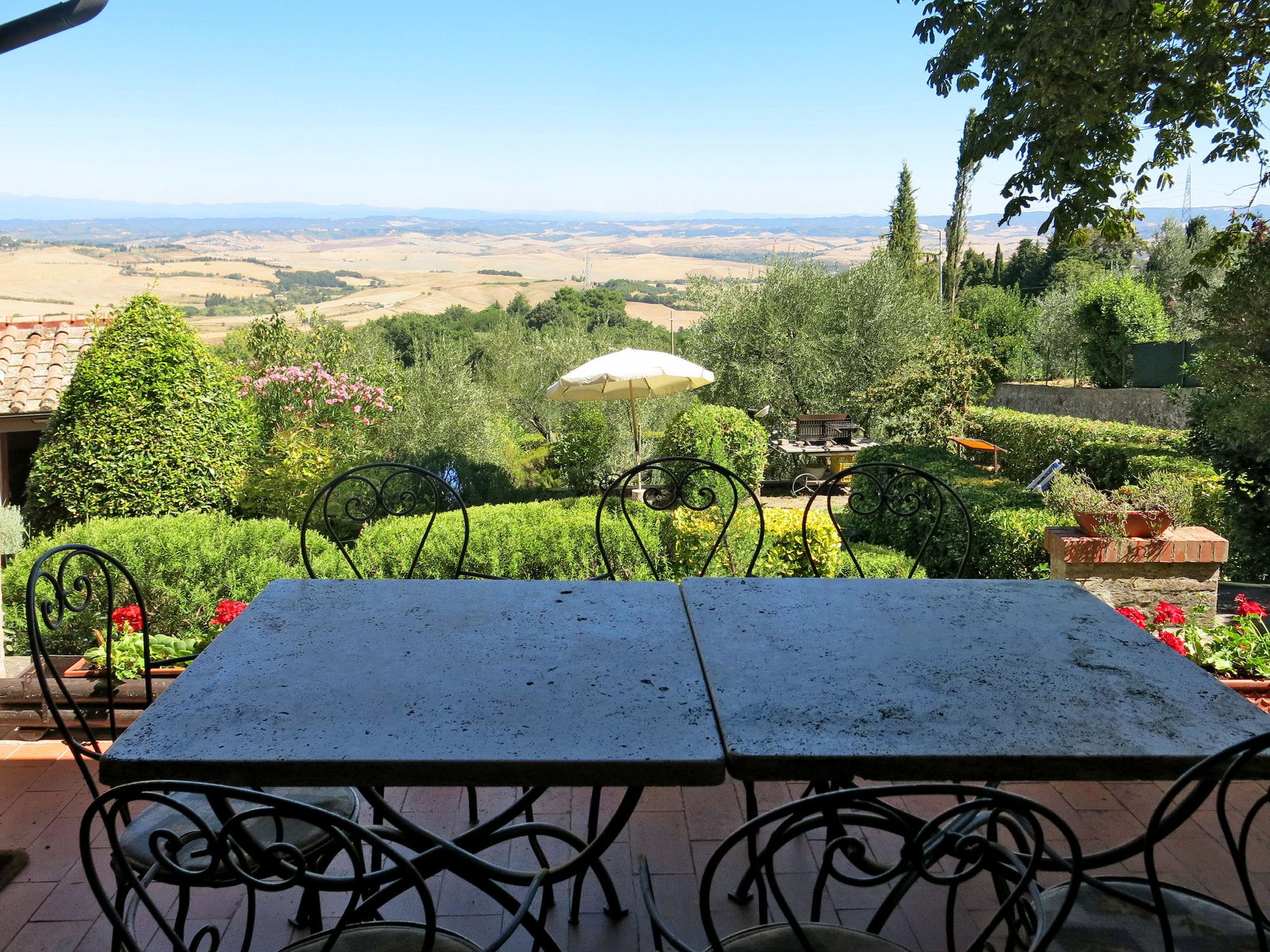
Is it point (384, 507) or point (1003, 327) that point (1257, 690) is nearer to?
point (384, 507)

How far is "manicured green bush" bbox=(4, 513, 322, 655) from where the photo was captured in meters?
4.60

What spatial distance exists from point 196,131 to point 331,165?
30.4 feet

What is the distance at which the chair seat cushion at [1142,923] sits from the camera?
146 cm

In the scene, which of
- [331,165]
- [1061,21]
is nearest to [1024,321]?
[1061,21]

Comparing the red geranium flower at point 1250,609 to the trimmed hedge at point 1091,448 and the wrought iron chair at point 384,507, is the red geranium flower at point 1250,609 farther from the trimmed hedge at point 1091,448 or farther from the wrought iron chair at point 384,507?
the trimmed hedge at point 1091,448

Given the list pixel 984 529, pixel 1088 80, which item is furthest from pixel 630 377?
pixel 1088 80

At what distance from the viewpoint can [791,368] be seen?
57.0 ft

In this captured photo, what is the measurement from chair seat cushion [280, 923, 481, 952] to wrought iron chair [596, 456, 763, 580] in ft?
4.75

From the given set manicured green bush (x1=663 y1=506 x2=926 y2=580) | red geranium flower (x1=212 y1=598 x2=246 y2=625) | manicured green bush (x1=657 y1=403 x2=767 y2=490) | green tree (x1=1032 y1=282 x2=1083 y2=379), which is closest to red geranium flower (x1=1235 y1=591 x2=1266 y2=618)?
manicured green bush (x1=663 y1=506 x2=926 y2=580)

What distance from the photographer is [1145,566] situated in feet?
13.5

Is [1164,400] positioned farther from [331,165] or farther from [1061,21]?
[331,165]

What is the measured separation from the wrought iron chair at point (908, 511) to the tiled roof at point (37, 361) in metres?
8.05

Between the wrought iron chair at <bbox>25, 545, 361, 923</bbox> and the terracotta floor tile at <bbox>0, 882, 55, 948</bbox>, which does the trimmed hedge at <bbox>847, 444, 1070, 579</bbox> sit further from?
the terracotta floor tile at <bbox>0, 882, 55, 948</bbox>

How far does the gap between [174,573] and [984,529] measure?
18.2ft
